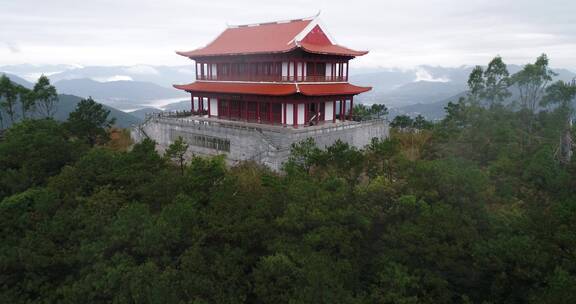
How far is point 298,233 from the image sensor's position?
1866 cm

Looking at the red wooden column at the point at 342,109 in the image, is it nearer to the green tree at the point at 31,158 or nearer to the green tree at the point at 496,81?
the green tree at the point at 496,81

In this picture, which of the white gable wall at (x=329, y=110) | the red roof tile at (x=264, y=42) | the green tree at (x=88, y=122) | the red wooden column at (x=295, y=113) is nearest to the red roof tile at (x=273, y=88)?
the red wooden column at (x=295, y=113)

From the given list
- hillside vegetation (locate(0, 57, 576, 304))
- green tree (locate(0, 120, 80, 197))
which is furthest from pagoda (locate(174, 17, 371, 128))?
green tree (locate(0, 120, 80, 197))

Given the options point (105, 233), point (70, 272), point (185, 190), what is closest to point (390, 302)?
point (185, 190)

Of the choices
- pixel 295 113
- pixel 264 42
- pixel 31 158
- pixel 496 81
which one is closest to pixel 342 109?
pixel 295 113

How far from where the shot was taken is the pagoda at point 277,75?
120 ft

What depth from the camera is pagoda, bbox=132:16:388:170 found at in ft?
113

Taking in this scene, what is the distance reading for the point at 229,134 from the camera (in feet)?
114

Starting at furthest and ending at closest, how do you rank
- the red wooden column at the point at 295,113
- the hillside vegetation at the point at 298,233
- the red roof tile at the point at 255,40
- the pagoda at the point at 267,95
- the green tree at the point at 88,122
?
1. the green tree at the point at 88,122
2. the red roof tile at the point at 255,40
3. the red wooden column at the point at 295,113
4. the pagoda at the point at 267,95
5. the hillside vegetation at the point at 298,233

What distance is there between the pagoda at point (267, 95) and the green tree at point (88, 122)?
15.2 feet

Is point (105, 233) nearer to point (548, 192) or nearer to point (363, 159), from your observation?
point (363, 159)

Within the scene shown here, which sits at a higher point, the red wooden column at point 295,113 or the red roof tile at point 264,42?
the red roof tile at point 264,42

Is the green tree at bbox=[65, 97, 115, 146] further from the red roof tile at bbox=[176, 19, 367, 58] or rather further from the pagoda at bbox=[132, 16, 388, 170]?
the red roof tile at bbox=[176, 19, 367, 58]

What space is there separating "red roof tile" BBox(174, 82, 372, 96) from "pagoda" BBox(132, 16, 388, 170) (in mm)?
90
